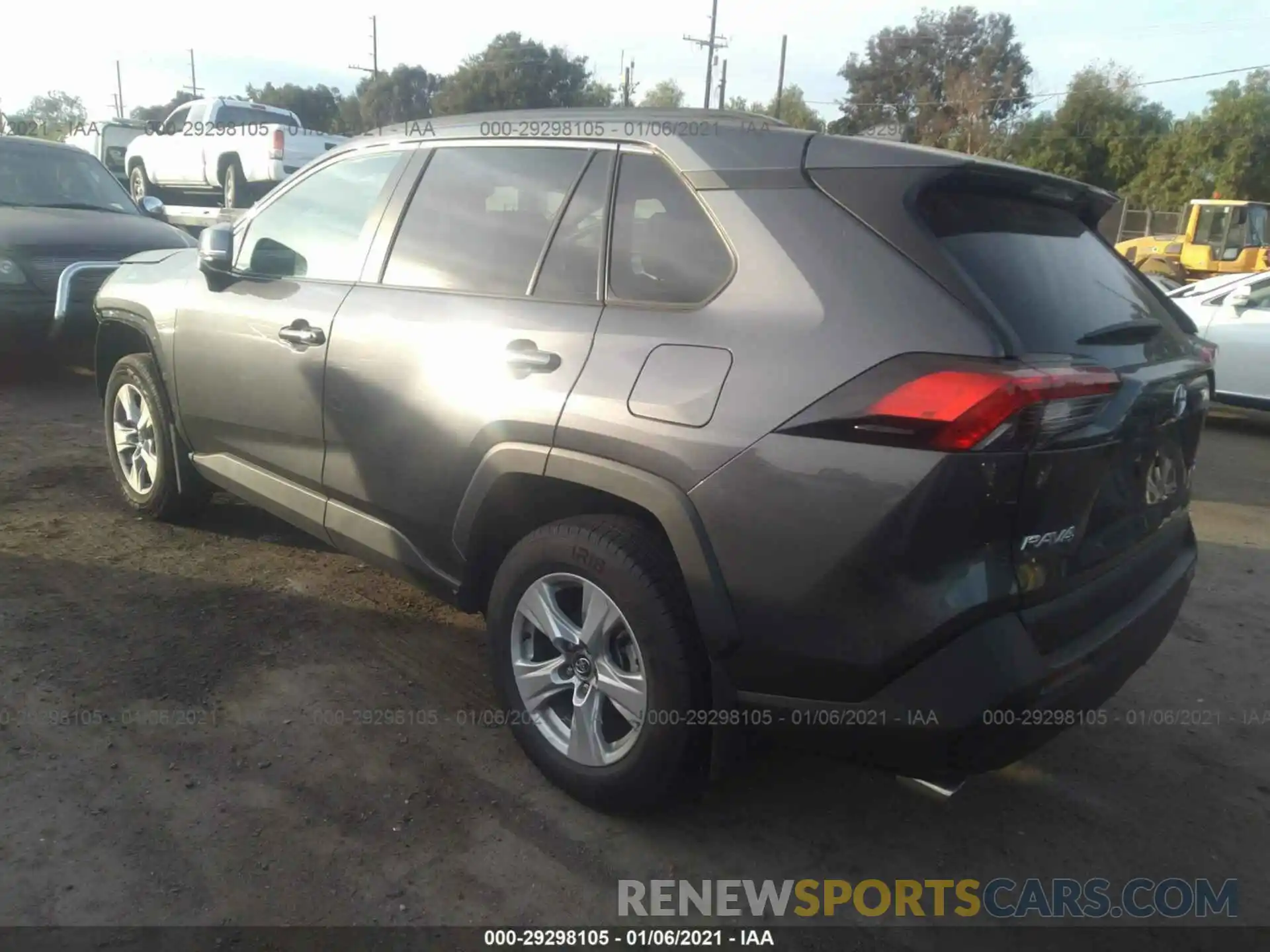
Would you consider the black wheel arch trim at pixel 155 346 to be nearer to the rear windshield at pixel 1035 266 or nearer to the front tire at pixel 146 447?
the front tire at pixel 146 447

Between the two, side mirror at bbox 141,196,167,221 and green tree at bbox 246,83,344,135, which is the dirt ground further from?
green tree at bbox 246,83,344,135

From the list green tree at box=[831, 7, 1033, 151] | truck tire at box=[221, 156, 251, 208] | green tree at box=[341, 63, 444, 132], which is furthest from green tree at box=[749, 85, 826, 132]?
truck tire at box=[221, 156, 251, 208]

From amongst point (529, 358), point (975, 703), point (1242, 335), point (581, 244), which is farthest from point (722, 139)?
point (1242, 335)

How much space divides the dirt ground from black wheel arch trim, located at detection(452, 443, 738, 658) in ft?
1.31

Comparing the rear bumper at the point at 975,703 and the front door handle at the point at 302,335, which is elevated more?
the front door handle at the point at 302,335

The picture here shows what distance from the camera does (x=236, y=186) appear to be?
50.3ft

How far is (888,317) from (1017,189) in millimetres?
717

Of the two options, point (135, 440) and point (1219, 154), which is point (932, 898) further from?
point (1219, 154)

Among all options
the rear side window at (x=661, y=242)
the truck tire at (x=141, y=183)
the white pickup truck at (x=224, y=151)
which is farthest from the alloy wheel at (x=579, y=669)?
the truck tire at (x=141, y=183)

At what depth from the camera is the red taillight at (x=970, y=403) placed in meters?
2.00

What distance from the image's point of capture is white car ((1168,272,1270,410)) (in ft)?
26.8

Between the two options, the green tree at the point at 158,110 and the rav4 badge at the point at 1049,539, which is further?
the green tree at the point at 158,110

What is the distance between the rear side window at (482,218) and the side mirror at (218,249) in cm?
97

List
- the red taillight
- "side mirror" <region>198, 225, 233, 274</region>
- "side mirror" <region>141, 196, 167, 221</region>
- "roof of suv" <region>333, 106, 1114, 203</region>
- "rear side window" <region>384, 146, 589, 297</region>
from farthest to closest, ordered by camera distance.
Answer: "side mirror" <region>141, 196, 167, 221</region> → "side mirror" <region>198, 225, 233, 274</region> → "rear side window" <region>384, 146, 589, 297</region> → "roof of suv" <region>333, 106, 1114, 203</region> → the red taillight
